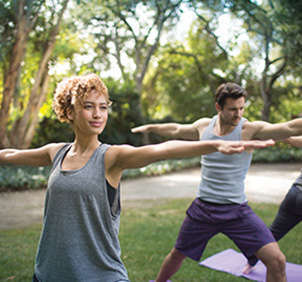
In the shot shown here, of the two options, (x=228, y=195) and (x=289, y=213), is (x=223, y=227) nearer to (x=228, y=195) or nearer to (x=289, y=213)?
(x=228, y=195)

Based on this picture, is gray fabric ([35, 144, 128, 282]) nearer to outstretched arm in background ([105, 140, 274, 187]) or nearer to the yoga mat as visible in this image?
outstretched arm in background ([105, 140, 274, 187])

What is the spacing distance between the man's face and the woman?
1372 millimetres

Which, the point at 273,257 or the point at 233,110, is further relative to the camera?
the point at 233,110

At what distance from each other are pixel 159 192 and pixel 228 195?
5.85 metres

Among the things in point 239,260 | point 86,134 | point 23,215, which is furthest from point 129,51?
point 86,134

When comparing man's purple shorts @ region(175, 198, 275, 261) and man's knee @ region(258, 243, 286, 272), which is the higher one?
man's purple shorts @ region(175, 198, 275, 261)

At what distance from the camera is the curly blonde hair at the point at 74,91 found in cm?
178

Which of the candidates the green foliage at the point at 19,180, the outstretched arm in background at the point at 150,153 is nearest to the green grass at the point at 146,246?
the outstretched arm in background at the point at 150,153

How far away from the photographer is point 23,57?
906 centimetres

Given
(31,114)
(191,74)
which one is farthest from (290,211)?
(191,74)

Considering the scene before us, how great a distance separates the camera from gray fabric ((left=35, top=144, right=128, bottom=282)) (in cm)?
166

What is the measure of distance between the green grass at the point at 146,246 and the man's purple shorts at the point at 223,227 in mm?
922

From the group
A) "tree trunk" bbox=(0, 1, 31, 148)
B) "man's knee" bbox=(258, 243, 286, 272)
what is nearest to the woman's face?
"man's knee" bbox=(258, 243, 286, 272)

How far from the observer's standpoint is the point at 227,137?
291cm
